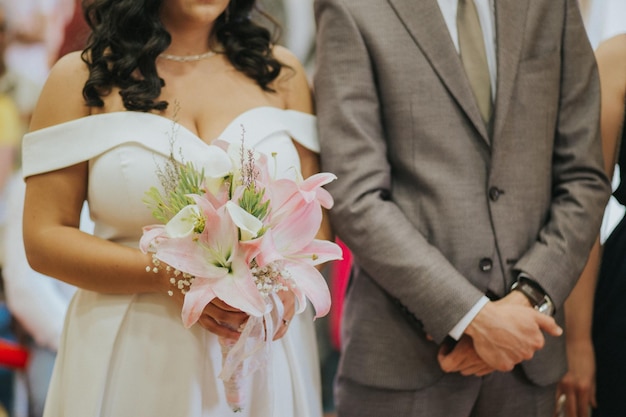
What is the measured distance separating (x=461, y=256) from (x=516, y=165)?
0.29m

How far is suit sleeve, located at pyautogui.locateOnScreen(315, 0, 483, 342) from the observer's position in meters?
2.11

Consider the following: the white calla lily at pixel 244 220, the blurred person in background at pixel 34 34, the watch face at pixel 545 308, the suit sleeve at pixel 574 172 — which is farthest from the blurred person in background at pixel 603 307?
the blurred person in background at pixel 34 34

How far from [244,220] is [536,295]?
90cm

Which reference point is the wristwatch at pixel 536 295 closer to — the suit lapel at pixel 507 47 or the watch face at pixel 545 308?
the watch face at pixel 545 308

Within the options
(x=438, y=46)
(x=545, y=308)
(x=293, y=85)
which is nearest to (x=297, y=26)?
(x=293, y=85)

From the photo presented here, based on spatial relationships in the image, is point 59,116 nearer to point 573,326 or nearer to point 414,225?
point 414,225

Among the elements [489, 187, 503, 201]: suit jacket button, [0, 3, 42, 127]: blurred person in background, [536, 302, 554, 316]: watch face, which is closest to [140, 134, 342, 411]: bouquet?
[489, 187, 503, 201]: suit jacket button

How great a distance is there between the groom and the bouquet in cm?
38

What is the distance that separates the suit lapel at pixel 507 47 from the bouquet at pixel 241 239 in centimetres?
62

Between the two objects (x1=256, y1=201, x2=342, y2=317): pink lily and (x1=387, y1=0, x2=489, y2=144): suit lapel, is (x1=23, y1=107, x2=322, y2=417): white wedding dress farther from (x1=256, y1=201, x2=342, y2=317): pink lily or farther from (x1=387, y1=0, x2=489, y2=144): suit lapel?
(x1=387, y1=0, x2=489, y2=144): suit lapel

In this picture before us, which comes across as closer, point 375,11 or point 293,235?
point 293,235

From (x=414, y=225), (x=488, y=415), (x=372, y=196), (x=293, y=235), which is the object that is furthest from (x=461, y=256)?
Result: (x=293, y=235)

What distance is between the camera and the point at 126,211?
208 centimetres

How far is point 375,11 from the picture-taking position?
2.23m
